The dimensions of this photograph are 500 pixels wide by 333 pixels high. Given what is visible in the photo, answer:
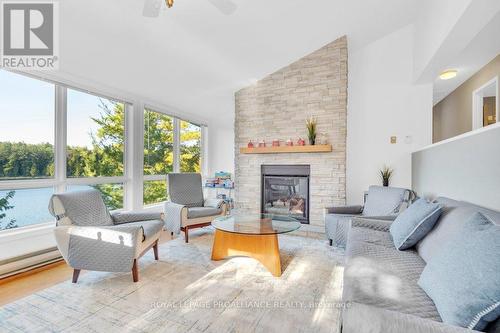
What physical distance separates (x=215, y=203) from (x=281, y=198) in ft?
4.13

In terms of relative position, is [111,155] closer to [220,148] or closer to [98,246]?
[98,246]

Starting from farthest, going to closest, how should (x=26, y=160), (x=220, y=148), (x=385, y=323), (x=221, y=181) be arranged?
(x=220, y=148), (x=221, y=181), (x=26, y=160), (x=385, y=323)

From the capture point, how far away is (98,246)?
7.02 ft

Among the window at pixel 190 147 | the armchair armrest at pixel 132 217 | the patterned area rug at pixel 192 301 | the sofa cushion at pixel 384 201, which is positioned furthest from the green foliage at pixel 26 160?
the sofa cushion at pixel 384 201

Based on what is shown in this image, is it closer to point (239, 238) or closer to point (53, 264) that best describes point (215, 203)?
point (239, 238)

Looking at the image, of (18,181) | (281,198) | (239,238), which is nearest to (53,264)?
(18,181)

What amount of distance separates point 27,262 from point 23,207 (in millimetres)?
602

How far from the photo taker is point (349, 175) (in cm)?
423

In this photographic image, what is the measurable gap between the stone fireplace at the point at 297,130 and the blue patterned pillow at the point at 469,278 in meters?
2.78

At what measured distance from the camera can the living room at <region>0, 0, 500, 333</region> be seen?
1.63 metres

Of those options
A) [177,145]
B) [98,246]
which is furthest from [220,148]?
[98,246]

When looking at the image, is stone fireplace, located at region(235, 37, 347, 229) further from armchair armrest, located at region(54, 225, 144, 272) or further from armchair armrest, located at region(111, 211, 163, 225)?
armchair armrest, located at region(54, 225, 144, 272)

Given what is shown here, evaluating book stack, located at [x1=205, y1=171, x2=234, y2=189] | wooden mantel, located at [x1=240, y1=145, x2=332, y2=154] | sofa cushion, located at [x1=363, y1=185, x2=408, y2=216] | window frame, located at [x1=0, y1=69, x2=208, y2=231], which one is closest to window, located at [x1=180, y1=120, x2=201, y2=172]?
window frame, located at [x1=0, y1=69, x2=208, y2=231]

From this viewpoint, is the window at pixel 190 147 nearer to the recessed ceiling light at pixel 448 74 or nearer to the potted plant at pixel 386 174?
the potted plant at pixel 386 174
